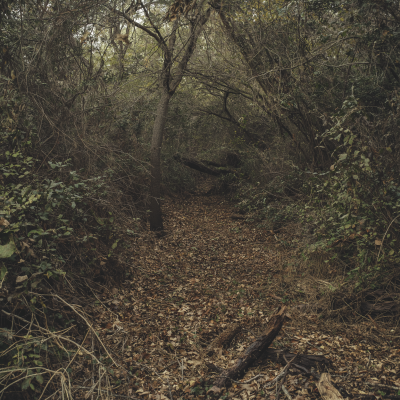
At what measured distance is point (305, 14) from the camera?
277 inches

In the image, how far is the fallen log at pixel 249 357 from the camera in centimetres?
354

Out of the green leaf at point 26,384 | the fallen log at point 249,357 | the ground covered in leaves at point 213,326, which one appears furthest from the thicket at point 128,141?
the fallen log at point 249,357

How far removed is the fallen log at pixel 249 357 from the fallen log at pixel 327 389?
80cm

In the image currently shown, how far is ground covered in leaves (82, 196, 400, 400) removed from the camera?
11.6 ft

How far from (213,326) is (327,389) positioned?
2069 mm

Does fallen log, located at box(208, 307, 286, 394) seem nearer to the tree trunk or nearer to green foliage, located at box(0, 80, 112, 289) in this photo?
green foliage, located at box(0, 80, 112, 289)

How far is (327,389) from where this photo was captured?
10.1 feet

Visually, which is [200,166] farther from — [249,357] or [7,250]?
[7,250]

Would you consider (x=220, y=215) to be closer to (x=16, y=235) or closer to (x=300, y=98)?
(x=300, y=98)

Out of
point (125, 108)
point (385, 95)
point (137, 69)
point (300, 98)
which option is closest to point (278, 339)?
point (385, 95)

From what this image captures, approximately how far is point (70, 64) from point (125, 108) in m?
2.70

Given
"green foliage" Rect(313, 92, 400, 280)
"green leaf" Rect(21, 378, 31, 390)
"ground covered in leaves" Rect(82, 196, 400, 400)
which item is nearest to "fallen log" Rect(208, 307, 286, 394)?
"ground covered in leaves" Rect(82, 196, 400, 400)

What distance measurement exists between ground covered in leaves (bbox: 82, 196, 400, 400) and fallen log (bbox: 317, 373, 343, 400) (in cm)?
14

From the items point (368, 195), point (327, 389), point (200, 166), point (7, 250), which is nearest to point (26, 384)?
point (7, 250)
